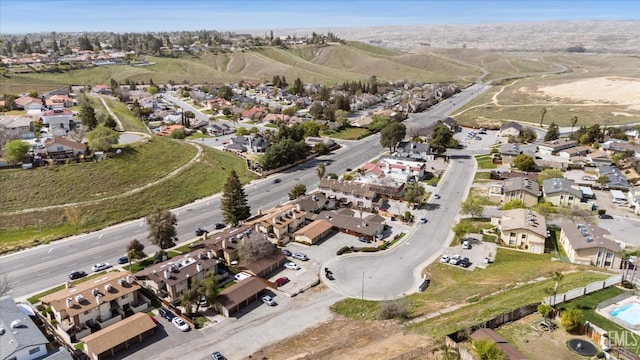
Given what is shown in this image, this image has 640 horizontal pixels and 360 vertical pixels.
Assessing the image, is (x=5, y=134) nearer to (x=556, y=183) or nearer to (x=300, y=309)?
(x=300, y=309)

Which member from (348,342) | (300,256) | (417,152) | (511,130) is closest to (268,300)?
→ (300,256)

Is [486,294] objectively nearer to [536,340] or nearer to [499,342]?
[536,340]

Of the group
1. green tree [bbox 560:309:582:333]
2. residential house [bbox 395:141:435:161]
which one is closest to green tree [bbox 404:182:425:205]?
residential house [bbox 395:141:435:161]

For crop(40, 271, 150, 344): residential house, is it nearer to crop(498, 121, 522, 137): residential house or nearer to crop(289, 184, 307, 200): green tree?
crop(289, 184, 307, 200): green tree

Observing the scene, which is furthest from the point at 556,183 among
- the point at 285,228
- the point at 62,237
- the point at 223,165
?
the point at 62,237

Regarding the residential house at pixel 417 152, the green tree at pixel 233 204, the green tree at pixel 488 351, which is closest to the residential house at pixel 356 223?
the green tree at pixel 233 204
